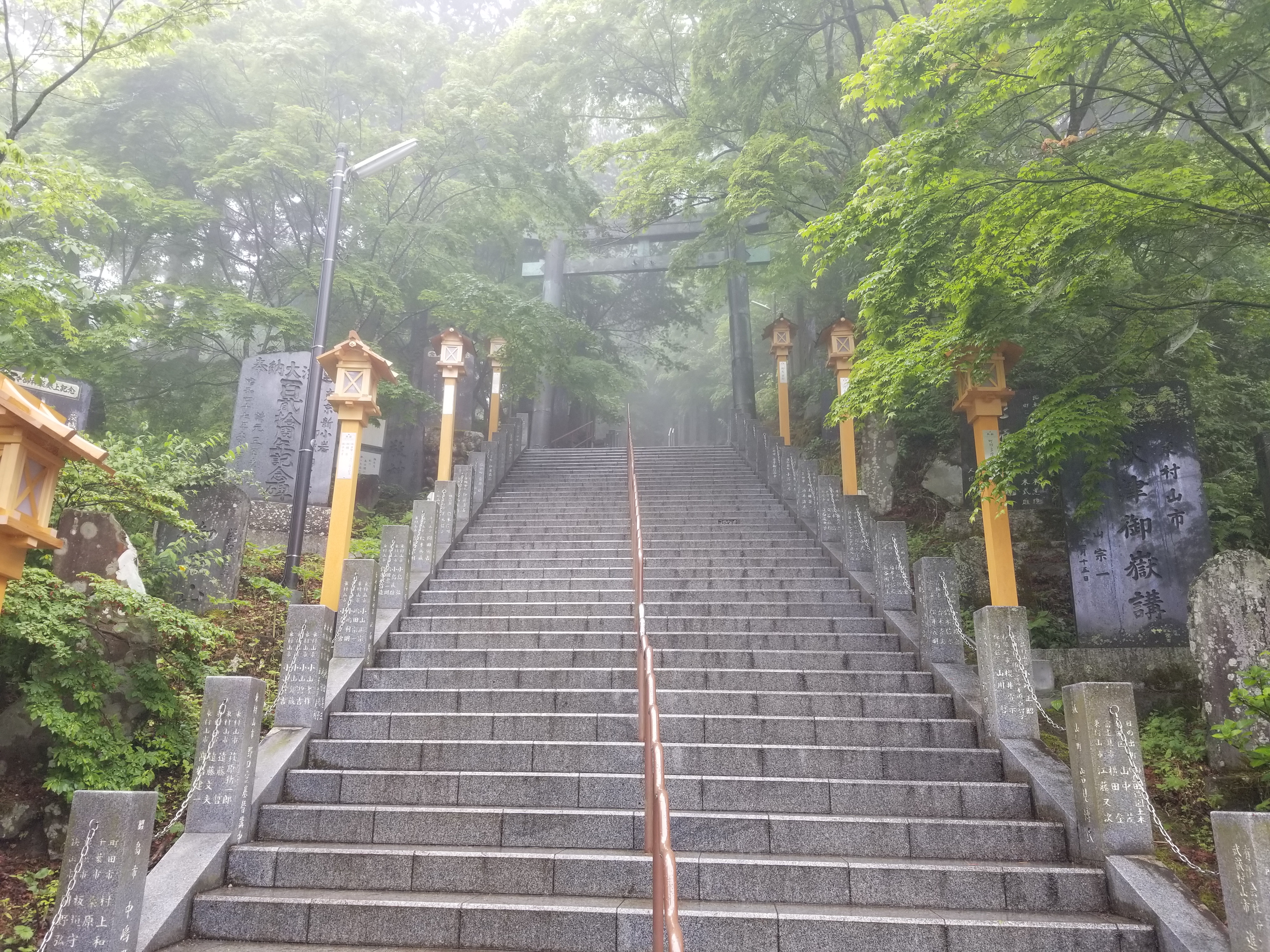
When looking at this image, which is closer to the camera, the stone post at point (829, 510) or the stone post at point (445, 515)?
the stone post at point (829, 510)

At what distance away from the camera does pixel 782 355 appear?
1669cm

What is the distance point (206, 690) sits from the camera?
194 inches

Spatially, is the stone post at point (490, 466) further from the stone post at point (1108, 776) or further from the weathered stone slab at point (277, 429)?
the stone post at point (1108, 776)

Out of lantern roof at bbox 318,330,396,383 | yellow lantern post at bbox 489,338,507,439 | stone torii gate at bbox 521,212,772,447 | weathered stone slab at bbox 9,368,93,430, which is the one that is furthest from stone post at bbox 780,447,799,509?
weathered stone slab at bbox 9,368,93,430

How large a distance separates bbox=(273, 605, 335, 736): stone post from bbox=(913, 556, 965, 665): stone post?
484 centimetres

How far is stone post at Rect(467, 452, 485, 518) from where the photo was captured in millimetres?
12180

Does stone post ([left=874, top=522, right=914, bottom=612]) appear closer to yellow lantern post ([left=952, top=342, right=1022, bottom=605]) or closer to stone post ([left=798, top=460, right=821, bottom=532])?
yellow lantern post ([left=952, top=342, right=1022, bottom=605])

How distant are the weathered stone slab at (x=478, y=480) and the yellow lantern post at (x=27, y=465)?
25.1 ft

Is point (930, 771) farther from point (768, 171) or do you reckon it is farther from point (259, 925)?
point (768, 171)

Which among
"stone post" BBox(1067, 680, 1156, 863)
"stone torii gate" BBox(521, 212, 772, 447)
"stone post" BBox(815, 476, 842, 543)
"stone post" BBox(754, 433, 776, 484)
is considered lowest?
"stone post" BBox(1067, 680, 1156, 863)

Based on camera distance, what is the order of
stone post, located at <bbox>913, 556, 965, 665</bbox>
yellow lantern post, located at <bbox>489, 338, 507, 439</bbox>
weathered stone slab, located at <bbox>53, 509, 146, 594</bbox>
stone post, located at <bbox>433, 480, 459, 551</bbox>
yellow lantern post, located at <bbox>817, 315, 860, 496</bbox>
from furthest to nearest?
yellow lantern post, located at <bbox>489, 338, 507, 439</bbox>
yellow lantern post, located at <bbox>817, 315, 860, 496</bbox>
stone post, located at <bbox>433, 480, 459, 551</bbox>
stone post, located at <bbox>913, 556, 965, 665</bbox>
weathered stone slab, located at <bbox>53, 509, 146, 594</bbox>

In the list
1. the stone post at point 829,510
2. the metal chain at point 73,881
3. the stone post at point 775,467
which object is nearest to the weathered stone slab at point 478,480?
the stone post at point 775,467

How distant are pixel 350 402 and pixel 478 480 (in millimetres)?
3841

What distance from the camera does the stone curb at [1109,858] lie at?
3.78 metres
